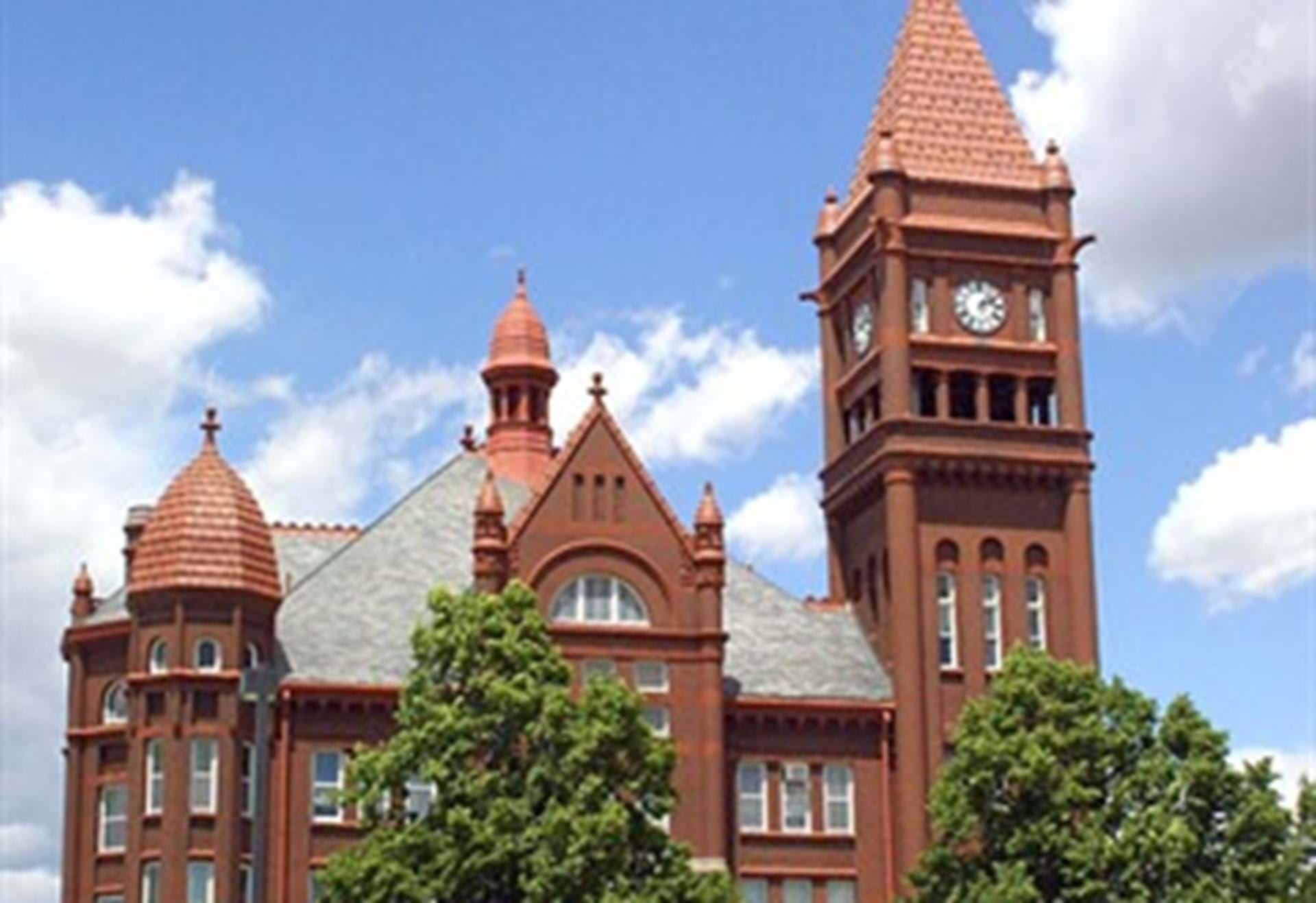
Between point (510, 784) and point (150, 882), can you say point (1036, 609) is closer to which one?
point (510, 784)

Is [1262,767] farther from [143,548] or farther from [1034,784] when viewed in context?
[143,548]

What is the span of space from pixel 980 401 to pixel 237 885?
28.1m

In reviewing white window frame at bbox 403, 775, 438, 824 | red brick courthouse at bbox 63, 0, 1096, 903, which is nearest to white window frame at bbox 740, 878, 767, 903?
red brick courthouse at bbox 63, 0, 1096, 903

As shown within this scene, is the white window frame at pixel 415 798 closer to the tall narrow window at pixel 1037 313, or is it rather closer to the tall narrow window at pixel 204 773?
the tall narrow window at pixel 204 773

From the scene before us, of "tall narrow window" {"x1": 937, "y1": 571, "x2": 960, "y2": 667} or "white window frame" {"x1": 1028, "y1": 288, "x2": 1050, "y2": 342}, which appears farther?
"white window frame" {"x1": 1028, "y1": 288, "x2": 1050, "y2": 342}

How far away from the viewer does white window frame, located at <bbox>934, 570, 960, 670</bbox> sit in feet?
259

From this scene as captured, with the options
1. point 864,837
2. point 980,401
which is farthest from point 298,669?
point 980,401

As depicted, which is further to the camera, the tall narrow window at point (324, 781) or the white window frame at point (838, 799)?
the white window frame at point (838, 799)

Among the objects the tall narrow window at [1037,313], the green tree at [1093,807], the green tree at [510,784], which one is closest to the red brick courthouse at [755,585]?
the tall narrow window at [1037,313]

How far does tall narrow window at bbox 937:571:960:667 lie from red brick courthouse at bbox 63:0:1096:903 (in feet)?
0.25

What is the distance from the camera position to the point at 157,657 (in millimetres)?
72188

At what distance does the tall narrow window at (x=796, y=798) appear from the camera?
7619cm

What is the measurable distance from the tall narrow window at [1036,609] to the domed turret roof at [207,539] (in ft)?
77.3

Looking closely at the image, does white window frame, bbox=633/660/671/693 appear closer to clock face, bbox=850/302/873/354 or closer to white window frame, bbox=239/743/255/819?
white window frame, bbox=239/743/255/819
